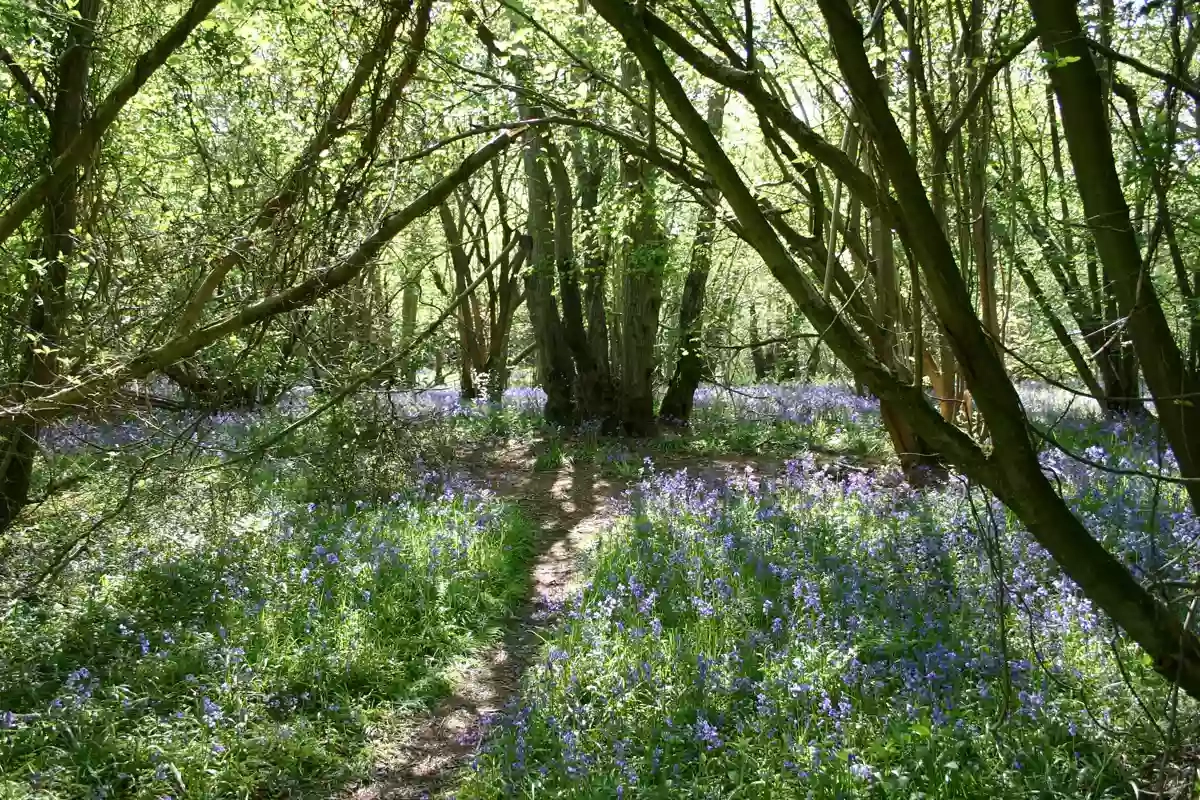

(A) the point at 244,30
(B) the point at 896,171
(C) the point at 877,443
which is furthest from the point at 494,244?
(B) the point at 896,171

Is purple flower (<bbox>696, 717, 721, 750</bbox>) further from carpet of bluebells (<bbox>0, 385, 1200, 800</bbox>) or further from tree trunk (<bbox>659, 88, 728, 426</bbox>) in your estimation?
tree trunk (<bbox>659, 88, 728, 426</bbox>)

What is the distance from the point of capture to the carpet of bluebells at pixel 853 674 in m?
3.72

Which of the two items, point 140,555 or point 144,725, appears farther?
point 140,555

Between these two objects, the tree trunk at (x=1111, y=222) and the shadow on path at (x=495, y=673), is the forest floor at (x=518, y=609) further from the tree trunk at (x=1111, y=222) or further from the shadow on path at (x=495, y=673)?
the tree trunk at (x=1111, y=222)

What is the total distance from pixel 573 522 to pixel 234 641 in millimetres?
4636

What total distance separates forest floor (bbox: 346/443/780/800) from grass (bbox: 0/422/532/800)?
0.16 metres

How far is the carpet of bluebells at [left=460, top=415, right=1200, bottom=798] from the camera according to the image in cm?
372

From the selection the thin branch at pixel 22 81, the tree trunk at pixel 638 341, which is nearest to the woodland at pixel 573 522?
the thin branch at pixel 22 81

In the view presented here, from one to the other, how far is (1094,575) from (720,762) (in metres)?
2.20

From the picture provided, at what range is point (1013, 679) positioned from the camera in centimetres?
430

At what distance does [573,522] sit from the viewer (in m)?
9.46

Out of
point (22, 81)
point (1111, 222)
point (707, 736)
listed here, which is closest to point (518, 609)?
point (707, 736)

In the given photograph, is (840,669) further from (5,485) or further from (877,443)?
(877,443)

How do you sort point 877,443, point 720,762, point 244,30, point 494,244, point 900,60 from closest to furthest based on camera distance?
point 720,762 < point 900,60 < point 244,30 < point 877,443 < point 494,244
